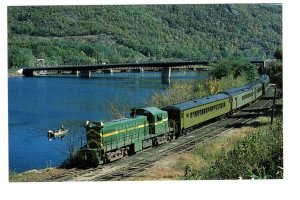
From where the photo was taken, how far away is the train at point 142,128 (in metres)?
20.6

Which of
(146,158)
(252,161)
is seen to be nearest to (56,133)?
(146,158)

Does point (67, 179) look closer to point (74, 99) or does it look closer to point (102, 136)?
point (102, 136)

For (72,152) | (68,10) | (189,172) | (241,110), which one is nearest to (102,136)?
(72,152)

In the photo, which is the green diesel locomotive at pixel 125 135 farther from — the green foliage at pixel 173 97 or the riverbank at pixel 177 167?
the green foliage at pixel 173 97

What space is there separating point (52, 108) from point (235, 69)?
20.3 m

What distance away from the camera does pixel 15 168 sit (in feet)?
85.0

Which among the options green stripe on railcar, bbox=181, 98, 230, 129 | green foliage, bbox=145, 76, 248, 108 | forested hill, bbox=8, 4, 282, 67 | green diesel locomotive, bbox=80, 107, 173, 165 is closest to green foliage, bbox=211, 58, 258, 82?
green foliage, bbox=145, 76, 248, 108

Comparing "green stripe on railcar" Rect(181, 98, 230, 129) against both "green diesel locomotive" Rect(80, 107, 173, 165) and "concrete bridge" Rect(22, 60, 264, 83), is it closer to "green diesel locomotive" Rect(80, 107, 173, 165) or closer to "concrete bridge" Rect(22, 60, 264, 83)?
"green diesel locomotive" Rect(80, 107, 173, 165)

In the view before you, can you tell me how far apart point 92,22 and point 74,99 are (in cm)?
1265

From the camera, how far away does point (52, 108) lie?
41000 mm

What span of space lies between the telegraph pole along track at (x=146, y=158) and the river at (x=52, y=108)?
2493 mm

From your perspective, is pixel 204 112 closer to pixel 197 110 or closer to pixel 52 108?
pixel 197 110

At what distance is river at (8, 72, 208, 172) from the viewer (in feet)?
94.5

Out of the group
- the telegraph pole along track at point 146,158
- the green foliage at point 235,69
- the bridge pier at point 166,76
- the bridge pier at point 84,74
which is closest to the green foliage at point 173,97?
the telegraph pole along track at point 146,158
